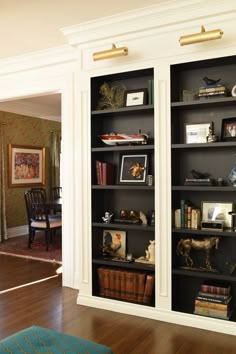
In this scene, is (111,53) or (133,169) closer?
(111,53)

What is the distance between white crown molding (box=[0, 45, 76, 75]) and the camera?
4.16 metres

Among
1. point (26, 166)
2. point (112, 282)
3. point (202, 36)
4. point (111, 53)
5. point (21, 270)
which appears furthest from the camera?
point (26, 166)

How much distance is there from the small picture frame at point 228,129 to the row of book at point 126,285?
1.46 metres

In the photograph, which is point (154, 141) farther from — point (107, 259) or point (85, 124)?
point (107, 259)

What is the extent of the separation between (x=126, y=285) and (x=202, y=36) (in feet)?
7.80

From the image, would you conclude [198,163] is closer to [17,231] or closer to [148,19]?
[148,19]

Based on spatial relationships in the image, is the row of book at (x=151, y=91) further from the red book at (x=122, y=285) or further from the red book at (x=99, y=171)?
the red book at (x=122, y=285)

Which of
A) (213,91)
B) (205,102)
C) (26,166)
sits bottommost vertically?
(26,166)

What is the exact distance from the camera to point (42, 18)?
3.32 m

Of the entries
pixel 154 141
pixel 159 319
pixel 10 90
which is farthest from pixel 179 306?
pixel 10 90

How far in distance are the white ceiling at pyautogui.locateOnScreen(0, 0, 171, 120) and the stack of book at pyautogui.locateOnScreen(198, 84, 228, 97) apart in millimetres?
821

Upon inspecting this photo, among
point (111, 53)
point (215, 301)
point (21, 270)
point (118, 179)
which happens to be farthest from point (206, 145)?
point (21, 270)

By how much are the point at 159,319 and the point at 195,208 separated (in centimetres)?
107

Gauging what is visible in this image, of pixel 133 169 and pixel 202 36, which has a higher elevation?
pixel 202 36
